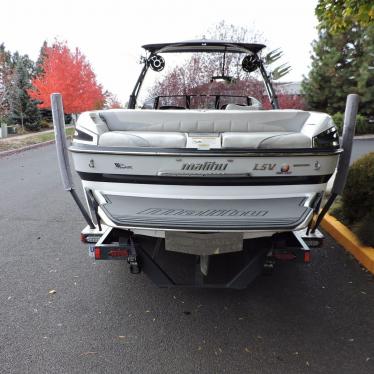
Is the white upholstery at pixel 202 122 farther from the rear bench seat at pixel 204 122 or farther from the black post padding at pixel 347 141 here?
the black post padding at pixel 347 141

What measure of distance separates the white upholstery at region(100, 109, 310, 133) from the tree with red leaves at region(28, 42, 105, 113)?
76.5 ft

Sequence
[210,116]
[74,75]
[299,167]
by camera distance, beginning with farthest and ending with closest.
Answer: [74,75] < [210,116] < [299,167]

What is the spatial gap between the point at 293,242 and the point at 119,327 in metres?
1.44

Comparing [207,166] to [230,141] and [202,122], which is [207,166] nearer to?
[230,141]

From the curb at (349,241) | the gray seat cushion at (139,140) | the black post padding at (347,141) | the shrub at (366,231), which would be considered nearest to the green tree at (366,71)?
the curb at (349,241)

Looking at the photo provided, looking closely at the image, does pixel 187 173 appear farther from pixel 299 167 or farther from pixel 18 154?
pixel 18 154

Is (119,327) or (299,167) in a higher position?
(299,167)

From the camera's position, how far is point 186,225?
2379mm

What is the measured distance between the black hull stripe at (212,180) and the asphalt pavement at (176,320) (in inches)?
43.5

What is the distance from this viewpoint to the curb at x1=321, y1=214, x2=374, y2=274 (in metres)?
3.75

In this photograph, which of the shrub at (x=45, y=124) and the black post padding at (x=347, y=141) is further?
the shrub at (x=45, y=124)

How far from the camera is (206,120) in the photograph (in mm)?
3133

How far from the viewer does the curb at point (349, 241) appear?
12.3 ft

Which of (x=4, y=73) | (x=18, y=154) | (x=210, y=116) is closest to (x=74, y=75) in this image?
(x=4, y=73)
